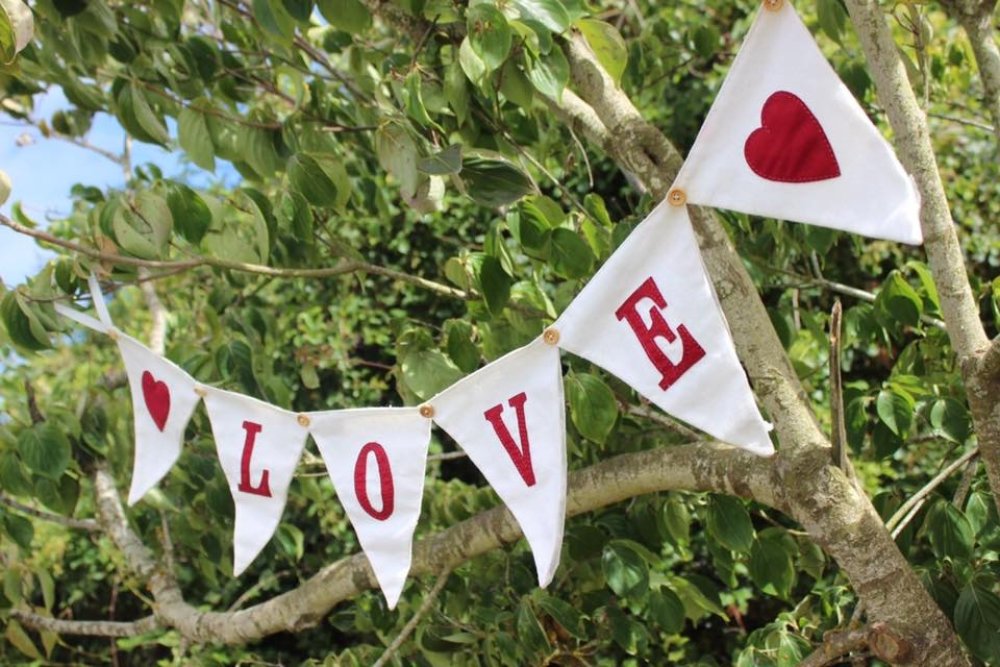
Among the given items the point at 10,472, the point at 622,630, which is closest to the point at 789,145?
the point at 622,630

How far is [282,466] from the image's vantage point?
167 centimetres

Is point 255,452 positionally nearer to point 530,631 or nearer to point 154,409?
point 154,409

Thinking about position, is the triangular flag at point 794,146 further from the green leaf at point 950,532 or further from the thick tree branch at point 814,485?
the green leaf at point 950,532

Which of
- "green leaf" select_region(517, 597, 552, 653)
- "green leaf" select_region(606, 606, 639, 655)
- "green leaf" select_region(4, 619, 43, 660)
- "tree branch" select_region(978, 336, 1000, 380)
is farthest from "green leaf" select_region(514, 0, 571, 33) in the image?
"green leaf" select_region(4, 619, 43, 660)

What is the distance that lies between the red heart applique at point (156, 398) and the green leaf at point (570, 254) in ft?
2.10

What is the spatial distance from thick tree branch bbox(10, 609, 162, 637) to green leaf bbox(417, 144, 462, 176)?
3.98ft

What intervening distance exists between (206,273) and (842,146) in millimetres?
2302

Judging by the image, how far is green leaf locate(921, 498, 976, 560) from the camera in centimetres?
154

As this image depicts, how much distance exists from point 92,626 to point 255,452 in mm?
908

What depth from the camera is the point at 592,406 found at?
4.98 ft

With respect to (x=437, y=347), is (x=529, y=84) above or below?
above

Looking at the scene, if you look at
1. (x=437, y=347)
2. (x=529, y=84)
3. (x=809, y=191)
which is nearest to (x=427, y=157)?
(x=529, y=84)

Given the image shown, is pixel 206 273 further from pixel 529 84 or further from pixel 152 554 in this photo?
pixel 529 84

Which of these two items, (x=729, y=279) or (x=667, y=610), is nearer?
(x=729, y=279)
